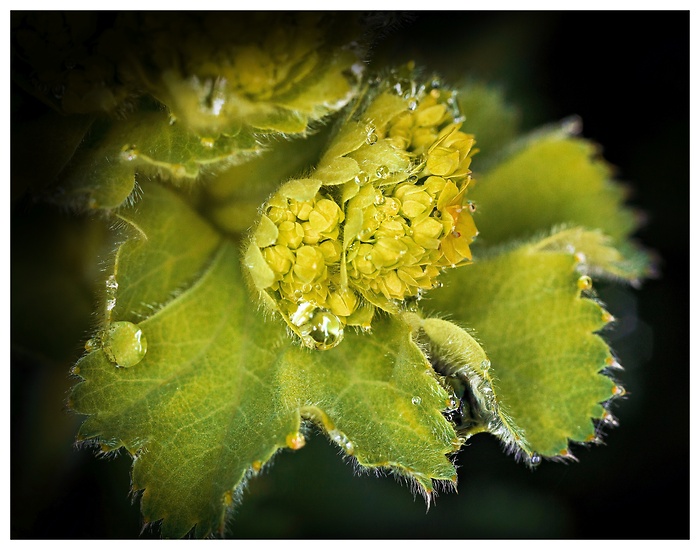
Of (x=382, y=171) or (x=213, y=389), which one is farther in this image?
(x=213, y=389)

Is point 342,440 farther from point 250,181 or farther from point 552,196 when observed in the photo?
point 552,196

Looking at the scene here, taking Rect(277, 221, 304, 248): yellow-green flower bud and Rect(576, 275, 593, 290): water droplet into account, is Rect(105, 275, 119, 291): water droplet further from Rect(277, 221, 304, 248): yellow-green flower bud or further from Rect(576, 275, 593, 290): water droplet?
Rect(576, 275, 593, 290): water droplet

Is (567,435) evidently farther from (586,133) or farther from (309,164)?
(586,133)

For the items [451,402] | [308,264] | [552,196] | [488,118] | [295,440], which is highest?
[488,118]

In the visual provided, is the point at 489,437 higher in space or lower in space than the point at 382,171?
lower

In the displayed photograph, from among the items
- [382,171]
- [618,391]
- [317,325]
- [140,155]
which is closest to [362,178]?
[382,171]
